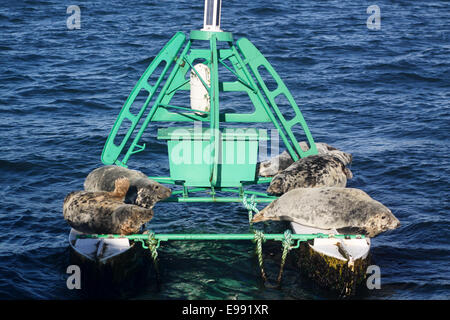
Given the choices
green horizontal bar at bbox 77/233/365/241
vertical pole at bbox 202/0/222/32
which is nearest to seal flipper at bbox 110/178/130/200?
Answer: green horizontal bar at bbox 77/233/365/241

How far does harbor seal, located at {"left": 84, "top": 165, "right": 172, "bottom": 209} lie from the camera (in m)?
10.7

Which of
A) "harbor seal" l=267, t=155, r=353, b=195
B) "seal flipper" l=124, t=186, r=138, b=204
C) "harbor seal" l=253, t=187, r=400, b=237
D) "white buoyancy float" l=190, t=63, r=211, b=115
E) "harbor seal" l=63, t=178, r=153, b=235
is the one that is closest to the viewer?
"harbor seal" l=63, t=178, r=153, b=235

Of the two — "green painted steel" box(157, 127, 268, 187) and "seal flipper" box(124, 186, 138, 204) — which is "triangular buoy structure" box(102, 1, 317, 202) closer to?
"green painted steel" box(157, 127, 268, 187)

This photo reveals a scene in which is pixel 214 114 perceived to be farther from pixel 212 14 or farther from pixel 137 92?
pixel 212 14

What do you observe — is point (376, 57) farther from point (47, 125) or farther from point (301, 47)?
point (47, 125)

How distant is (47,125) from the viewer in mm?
19062

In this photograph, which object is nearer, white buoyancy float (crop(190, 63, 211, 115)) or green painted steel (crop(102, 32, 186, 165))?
green painted steel (crop(102, 32, 186, 165))

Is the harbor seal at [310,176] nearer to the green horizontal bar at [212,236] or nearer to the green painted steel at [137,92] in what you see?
the green horizontal bar at [212,236]

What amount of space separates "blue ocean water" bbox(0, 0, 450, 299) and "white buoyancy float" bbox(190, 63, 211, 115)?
2.43 metres

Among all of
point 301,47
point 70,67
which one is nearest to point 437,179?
point 301,47

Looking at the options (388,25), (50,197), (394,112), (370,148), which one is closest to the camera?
(50,197)

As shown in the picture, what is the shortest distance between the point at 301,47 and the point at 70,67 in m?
9.88

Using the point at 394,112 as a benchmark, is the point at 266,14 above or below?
above

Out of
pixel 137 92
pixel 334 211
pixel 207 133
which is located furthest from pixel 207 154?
pixel 334 211
